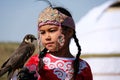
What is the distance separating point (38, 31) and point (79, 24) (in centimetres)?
909

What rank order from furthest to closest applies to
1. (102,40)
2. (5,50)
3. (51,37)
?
(5,50)
(102,40)
(51,37)

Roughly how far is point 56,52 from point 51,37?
172 millimetres

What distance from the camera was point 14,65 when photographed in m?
4.43

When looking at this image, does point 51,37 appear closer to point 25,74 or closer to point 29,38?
point 25,74

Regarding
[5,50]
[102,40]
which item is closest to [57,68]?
[102,40]

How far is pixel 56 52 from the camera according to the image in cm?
415

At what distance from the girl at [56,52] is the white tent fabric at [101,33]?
705 centimetres

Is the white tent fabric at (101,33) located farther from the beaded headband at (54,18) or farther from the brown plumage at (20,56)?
the beaded headband at (54,18)

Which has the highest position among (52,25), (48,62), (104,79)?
(52,25)

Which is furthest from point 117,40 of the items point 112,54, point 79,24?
point 79,24

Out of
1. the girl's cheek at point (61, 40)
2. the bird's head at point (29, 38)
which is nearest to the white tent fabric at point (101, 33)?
the bird's head at point (29, 38)

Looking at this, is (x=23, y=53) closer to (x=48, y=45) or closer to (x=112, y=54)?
(x=48, y=45)

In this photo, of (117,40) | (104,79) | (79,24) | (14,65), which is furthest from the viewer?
(79,24)

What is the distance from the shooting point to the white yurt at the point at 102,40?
1100 cm
